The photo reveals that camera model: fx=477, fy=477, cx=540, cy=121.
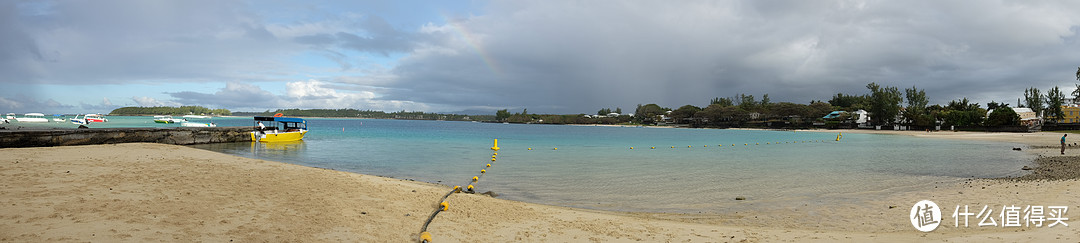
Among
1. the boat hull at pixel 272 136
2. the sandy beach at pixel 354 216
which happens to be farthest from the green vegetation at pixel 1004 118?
the boat hull at pixel 272 136

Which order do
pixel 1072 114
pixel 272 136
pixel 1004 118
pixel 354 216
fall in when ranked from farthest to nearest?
pixel 1072 114 < pixel 1004 118 < pixel 272 136 < pixel 354 216

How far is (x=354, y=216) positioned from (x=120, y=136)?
2945 cm

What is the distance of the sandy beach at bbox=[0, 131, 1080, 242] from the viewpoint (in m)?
5.58

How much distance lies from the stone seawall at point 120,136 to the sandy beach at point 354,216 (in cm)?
1650

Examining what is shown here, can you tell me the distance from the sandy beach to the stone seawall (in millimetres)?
16497

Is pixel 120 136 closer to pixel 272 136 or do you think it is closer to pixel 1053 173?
pixel 272 136

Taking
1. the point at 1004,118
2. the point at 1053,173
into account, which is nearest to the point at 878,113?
the point at 1004,118

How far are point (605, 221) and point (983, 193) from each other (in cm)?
946

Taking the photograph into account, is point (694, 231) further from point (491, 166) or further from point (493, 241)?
point (491, 166)

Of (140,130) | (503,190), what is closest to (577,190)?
(503,190)

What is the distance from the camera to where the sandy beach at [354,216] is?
5578mm

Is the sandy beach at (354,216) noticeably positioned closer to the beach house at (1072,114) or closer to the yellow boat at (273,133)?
the yellow boat at (273,133)

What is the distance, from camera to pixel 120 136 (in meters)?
27.3

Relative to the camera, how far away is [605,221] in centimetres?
782
